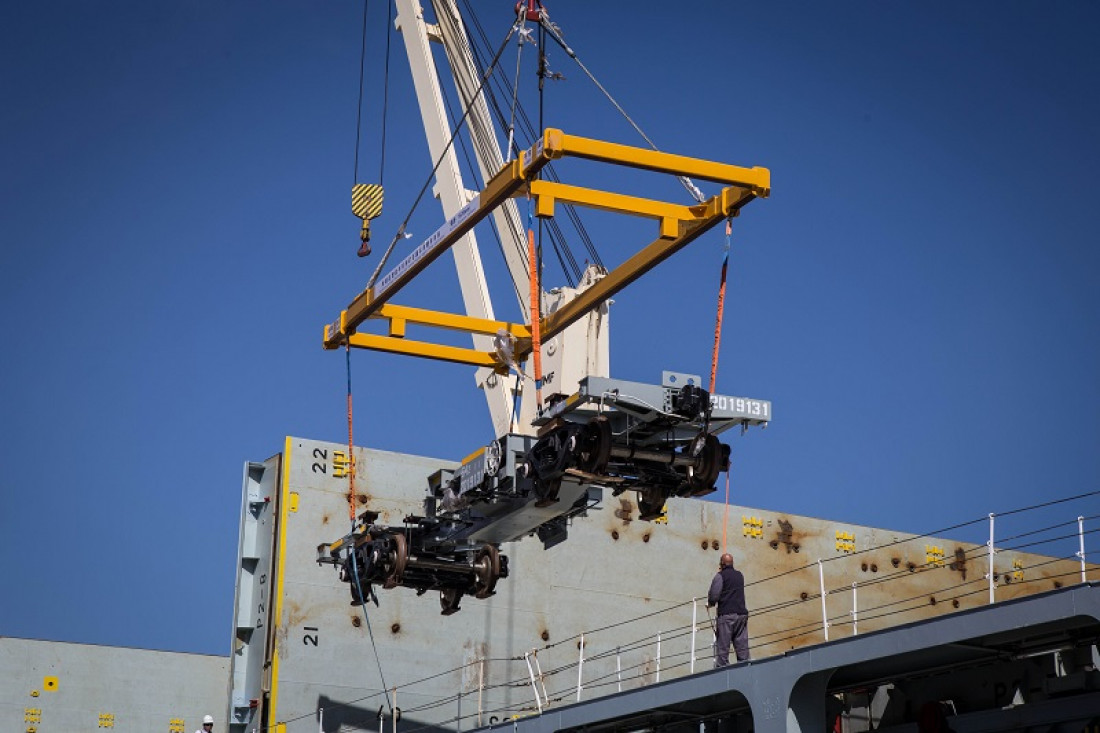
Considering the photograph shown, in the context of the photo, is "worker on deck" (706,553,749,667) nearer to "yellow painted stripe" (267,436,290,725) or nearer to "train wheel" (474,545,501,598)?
"train wheel" (474,545,501,598)

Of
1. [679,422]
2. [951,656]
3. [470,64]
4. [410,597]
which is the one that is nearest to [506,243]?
[470,64]

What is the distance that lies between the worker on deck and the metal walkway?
2.18 feet

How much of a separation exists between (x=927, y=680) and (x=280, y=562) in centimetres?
1176

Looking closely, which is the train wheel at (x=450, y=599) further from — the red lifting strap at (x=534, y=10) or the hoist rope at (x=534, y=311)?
the red lifting strap at (x=534, y=10)

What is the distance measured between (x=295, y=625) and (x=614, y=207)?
32.3 ft

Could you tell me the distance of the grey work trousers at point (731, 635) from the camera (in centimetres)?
1869

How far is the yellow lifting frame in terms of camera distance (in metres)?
17.8

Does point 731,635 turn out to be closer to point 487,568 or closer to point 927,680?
point 927,680

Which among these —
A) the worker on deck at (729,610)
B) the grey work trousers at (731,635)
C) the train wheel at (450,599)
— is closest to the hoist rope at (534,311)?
the worker on deck at (729,610)

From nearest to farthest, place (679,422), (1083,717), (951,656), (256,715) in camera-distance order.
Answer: (1083,717) < (951,656) < (679,422) < (256,715)

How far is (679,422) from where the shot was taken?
17.9 m

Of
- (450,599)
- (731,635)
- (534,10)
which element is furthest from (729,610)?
(534,10)

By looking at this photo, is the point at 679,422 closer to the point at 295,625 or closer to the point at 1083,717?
the point at 1083,717

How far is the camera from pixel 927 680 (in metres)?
17.2
